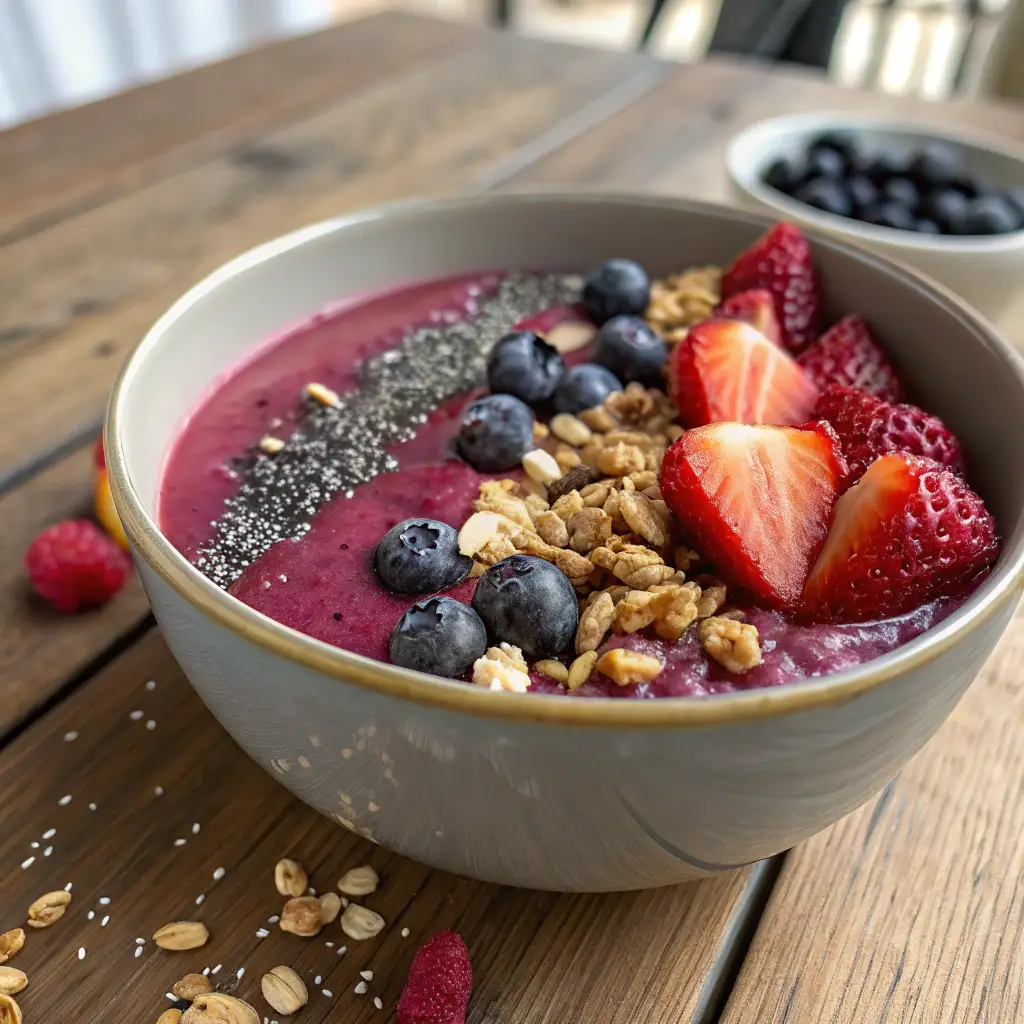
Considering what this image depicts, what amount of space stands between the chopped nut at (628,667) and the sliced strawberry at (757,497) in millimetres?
132

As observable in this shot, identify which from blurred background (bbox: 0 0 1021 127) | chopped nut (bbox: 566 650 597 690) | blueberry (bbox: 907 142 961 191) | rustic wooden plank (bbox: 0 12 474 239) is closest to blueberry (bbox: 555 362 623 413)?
chopped nut (bbox: 566 650 597 690)

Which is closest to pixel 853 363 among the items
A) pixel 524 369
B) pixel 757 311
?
pixel 757 311

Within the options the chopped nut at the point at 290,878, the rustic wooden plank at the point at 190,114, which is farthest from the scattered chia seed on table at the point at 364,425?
the rustic wooden plank at the point at 190,114

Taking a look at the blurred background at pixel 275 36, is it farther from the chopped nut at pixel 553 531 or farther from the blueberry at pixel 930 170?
the chopped nut at pixel 553 531

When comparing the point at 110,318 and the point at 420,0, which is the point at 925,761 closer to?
the point at 110,318

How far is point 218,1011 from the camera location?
2.11 ft

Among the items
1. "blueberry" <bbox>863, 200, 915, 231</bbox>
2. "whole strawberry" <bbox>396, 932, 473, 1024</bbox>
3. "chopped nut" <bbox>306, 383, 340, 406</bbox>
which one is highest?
"blueberry" <bbox>863, 200, 915, 231</bbox>

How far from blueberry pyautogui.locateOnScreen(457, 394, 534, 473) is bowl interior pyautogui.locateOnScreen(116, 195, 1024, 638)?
275 millimetres

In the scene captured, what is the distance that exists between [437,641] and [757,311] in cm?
53

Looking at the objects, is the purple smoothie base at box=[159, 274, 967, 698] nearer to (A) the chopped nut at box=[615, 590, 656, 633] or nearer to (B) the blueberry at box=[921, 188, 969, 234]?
(A) the chopped nut at box=[615, 590, 656, 633]

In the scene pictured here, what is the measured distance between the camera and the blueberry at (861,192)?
1.35 meters

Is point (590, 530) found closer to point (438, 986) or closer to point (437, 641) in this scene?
point (437, 641)

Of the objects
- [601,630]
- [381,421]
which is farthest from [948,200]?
[601,630]

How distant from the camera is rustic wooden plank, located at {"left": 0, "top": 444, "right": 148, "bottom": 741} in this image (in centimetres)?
88
